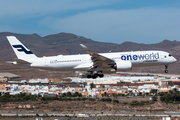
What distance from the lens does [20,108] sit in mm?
84250

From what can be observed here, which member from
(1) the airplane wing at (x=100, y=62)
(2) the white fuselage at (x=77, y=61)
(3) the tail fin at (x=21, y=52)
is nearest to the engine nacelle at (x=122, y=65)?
(1) the airplane wing at (x=100, y=62)

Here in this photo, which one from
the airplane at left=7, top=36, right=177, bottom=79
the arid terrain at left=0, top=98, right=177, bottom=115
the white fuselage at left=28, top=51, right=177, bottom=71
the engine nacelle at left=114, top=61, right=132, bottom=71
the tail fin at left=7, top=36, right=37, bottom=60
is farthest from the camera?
the arid terrain at left=0, top=98, right=177, bottom=115

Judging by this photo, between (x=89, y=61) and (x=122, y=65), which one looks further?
(x=89, y=61)

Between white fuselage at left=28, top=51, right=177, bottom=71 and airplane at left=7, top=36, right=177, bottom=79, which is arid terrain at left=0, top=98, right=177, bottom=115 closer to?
airplane at left=7, top=36, right=177, bottom=79

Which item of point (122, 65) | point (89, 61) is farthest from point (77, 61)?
point (122, 65)

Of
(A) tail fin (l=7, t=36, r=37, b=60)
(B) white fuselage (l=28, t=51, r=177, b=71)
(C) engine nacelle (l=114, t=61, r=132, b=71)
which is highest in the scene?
(A) tail fin (l=7, t=36, r=37, b=60)

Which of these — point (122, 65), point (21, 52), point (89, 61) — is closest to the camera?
point (122, 65)

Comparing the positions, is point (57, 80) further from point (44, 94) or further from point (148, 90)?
point (148, 90)

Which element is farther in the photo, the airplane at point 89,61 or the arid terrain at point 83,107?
the arid terrain at point 83,107

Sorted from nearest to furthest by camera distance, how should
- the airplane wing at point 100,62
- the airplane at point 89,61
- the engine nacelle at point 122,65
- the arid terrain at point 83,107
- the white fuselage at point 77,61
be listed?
1. the airplane wing at point 100,62
2. the engine nacelle at point 122,65
3. the airplane at point 89,61
4. the white fuselage at point 77,61
5. the arid terrain at point 83,107

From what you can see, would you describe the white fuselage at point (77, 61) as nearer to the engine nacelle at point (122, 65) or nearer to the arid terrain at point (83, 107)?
the engine nacelle at point (122, 65)

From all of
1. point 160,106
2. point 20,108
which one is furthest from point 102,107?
point 20,108

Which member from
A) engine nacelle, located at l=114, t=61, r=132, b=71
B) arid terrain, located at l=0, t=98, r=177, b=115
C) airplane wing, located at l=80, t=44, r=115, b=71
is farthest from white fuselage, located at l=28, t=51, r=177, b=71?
arid terrain, located at l=0, t=98, r=177, b=115

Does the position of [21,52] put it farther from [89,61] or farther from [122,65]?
[122,65]
